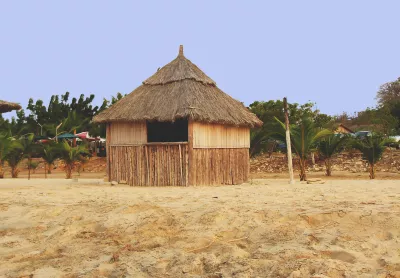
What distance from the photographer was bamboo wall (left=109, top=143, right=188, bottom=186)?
1174 centimetres

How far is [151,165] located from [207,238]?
7083 millimetres

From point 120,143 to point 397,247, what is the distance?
9.16 m

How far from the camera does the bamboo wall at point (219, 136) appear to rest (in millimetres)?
11859

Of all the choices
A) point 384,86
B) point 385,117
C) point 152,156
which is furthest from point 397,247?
point 384,86

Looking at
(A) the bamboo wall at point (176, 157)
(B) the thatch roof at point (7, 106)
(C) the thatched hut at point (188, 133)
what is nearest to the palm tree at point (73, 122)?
(C) the thatched hut at point (188, 133)

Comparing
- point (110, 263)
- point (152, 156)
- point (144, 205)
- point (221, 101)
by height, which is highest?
point (221, 101)

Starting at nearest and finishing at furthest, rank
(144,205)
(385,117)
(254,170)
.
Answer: (144,205) < (254,170) < (385,117)

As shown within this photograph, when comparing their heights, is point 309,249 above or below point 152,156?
below

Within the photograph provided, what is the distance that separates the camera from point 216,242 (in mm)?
4973

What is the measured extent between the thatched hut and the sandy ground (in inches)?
189

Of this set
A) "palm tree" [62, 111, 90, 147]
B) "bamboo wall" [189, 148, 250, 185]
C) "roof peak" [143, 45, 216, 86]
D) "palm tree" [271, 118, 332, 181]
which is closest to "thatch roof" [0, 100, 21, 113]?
"roof peak" [143, 45, 216, 86]

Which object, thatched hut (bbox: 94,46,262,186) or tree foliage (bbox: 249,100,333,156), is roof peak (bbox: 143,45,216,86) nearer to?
thatched hut (bbox: 94,46,262,186)

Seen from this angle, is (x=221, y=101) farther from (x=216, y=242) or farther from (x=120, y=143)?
(x=216, y=242)

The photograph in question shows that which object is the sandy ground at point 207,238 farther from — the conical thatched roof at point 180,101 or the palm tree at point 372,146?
the palm tree at point 372,146
